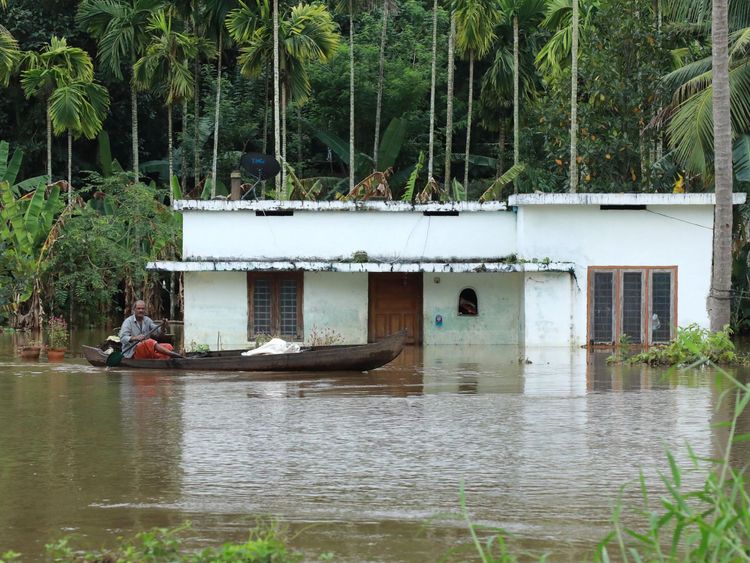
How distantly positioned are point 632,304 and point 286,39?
14.9 m

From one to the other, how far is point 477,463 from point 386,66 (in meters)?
32.5

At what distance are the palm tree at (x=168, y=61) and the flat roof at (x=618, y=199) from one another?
14486mm

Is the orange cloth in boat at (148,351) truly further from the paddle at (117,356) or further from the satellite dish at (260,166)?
the satellite dish at (260,166)

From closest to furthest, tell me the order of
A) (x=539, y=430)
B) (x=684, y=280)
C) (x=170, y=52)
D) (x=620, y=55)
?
(x=539, y=430), (x=684, y=280), (x=620, y=55), (x=170, y=52)

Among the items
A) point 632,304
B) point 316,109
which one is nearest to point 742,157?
point 632,304

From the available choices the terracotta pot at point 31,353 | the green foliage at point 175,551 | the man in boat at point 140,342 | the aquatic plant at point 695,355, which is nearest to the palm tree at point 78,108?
the terracotta pot at point 31,353

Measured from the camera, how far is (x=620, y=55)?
105 ft

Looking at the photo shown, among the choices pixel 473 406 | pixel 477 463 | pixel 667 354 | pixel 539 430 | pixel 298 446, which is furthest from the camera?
pixel 667 354

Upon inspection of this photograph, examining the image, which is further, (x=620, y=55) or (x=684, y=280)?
(x=620, y=55)

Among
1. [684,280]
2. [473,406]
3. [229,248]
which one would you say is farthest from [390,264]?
[473,406]

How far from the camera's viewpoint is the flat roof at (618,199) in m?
24.4

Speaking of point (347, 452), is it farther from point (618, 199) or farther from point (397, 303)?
point (397, 303)

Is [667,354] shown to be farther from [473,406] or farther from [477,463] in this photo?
[477,463]

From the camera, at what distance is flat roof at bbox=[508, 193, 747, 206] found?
24406 mm
